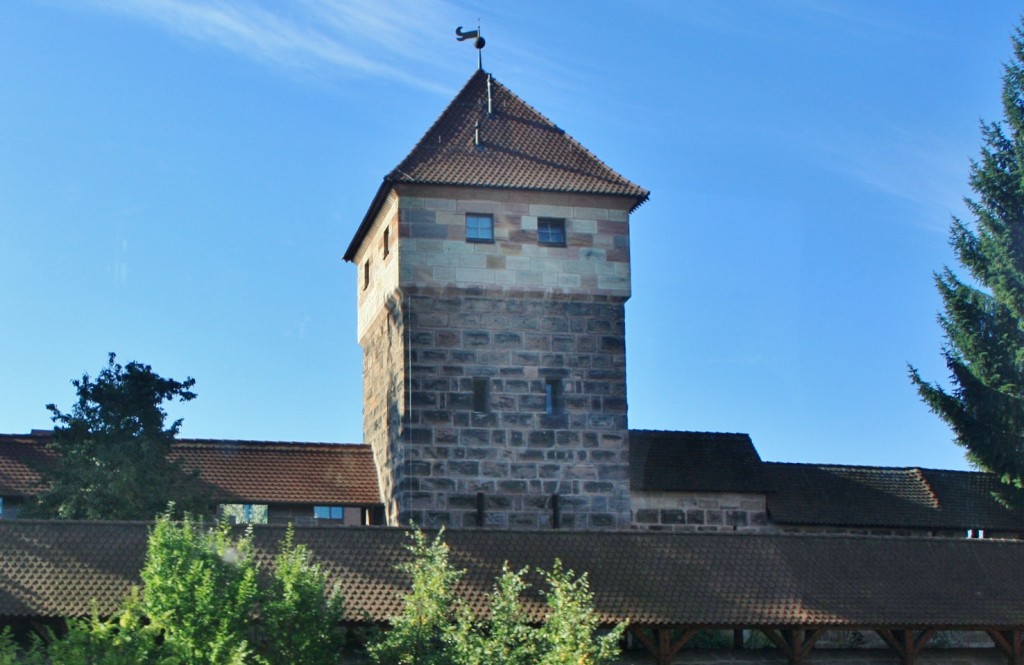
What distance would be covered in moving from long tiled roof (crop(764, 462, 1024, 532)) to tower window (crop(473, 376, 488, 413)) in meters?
6.12

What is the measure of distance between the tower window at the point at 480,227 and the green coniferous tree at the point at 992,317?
11.5 metres

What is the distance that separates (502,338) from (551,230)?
2152 mm

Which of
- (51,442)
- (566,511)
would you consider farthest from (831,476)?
(51,442)

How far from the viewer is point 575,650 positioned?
18.7m

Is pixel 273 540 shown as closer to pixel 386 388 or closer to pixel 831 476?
pixel 386 388

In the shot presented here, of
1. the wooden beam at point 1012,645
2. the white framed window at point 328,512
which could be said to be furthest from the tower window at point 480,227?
the wooden beam at point 1012,645

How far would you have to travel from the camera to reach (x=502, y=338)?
2695cm

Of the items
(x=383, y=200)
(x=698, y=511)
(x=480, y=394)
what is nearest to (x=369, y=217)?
(x=383, y=200)

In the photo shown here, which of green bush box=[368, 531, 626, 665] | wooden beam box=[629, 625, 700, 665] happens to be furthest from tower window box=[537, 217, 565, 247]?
green bush box=[368, 531, 626, 665]

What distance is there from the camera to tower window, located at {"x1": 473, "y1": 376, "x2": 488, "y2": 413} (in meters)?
26.7

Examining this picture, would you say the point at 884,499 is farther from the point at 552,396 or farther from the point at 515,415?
the point at 515,415

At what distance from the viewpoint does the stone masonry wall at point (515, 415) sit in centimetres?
2620

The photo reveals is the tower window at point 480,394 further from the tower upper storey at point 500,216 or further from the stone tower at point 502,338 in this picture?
the tower upper storey at point 500,216

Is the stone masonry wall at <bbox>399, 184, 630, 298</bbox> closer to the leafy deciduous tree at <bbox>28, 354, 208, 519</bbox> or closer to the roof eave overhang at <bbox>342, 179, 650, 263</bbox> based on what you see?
the roof eave overhang at <bbox>342, 179, 650, 263</bbox>
